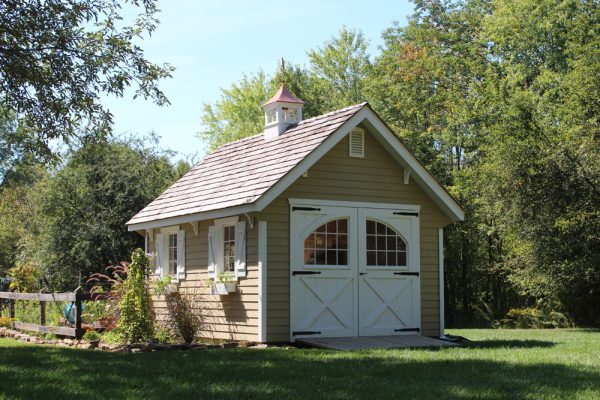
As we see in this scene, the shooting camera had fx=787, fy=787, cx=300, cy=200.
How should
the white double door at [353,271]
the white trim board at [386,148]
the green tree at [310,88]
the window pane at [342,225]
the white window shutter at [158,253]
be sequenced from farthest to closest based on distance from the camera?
1. the green tree at [310,88]
2. the white window shutter at [158,253]
3. the window pane at [342,225]
4. the white double door at [353,271]
5. the white trim board at [386,148]

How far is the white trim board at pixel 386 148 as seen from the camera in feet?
44.9

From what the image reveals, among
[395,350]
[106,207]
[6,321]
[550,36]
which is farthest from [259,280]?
[550,36]

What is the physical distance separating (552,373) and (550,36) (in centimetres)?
2111

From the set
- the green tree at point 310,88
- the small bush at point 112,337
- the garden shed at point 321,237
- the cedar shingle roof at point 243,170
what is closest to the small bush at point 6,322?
the cedar shingle roof at point 243,170

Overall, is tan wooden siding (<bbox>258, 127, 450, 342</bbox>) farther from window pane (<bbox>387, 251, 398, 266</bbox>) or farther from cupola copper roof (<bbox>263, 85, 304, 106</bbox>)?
cupola copper roof (<bbox>263, 85, 304, 106</bbox>)

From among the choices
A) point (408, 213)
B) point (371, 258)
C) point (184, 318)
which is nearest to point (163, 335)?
point (184, 318)

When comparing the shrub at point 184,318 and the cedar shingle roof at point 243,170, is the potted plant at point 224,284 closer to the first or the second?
the shrub at point 184,318

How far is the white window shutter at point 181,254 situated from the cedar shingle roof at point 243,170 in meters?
0.55

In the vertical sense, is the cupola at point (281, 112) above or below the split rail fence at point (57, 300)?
above

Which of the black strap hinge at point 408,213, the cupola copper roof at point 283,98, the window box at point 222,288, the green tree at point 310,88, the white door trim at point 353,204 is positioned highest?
the green tree at point 310,88

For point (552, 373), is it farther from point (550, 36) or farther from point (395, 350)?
point (550, 36)

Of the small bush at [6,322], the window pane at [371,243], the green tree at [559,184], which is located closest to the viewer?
the window pane at [371,243]

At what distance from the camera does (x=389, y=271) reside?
1517 centimetres

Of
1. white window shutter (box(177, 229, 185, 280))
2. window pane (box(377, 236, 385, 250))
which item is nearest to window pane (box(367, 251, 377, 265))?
window pane (box(377, 236, 385, 250))
